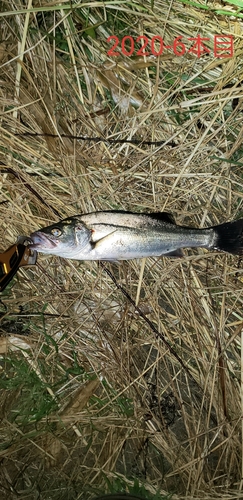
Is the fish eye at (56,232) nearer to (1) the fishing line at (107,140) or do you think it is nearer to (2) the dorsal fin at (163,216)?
(2) the dorsal fin at (163,216)

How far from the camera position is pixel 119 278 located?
115 inches

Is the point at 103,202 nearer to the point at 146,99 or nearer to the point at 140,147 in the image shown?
the point at 140,147

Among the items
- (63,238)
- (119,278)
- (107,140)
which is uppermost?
(107,140)

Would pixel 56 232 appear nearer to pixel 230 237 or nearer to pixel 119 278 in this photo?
pixel 119 278

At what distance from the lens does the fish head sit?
2.39 m

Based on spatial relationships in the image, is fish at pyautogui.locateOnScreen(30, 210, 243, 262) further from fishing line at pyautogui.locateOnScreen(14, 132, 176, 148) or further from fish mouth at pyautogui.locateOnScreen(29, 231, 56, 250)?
fishing line at pyautogui.locateOnScreen(14, 132, 176, 148)

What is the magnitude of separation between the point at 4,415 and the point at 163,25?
307 centimetres

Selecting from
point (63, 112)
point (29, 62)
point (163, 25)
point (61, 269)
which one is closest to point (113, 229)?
point (61, 269)

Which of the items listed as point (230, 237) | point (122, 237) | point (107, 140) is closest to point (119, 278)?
point (122, 237)

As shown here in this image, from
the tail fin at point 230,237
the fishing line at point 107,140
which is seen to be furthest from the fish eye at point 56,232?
the tail fin at point 230,237

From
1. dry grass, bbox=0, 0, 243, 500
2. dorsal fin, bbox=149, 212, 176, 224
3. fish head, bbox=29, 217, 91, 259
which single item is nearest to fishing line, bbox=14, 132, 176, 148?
dry grass, bbox=0, 0, 243, 500

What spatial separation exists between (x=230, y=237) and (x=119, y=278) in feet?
2.75

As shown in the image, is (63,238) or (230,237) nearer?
(63,238)

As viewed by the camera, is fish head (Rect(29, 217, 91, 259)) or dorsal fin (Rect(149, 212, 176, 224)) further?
dorsal fin (Rect(149, 212, 176, 224))
